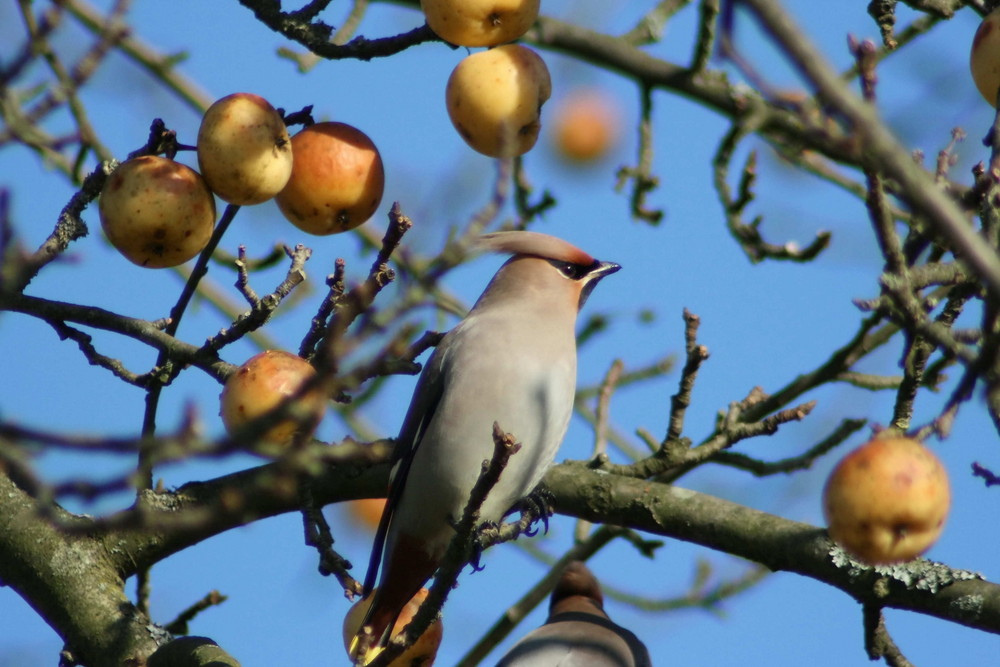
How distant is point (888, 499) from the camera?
7.47 feet

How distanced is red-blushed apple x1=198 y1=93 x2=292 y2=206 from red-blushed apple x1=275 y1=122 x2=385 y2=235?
0.33 feet

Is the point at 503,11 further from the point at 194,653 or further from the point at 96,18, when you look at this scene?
the point at 96,18

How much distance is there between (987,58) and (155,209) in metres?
1.80

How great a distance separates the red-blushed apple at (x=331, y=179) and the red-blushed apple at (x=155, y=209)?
221mm

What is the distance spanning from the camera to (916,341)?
102 inches

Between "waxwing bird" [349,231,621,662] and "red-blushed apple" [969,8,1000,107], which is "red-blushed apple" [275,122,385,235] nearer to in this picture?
"waxwing bird" [349,231,621,662]

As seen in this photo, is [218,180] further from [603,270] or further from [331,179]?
[603,270]

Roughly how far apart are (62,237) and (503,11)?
1.10 metres

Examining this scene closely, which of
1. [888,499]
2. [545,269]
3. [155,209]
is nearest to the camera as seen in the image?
[888,499]

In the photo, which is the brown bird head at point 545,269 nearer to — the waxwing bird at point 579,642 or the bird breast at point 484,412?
the bird breast at point 484,412

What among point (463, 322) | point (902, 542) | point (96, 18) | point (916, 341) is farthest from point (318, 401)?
point (96, 18)

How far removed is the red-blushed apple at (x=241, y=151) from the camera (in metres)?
2.81

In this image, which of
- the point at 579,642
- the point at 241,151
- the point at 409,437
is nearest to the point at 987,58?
the point at 241,151

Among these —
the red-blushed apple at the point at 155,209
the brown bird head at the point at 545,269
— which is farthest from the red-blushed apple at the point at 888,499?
the brown bird head at the point at 545,269
